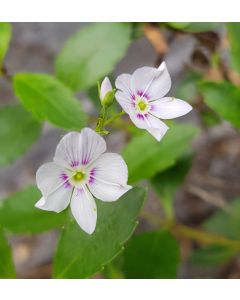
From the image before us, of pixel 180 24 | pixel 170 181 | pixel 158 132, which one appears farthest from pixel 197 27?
pixel 158 132

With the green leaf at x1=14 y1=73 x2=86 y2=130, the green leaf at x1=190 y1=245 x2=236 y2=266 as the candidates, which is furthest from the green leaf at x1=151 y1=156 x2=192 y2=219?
the green leaf at x1=14 y1=73 x2=86 y2=130

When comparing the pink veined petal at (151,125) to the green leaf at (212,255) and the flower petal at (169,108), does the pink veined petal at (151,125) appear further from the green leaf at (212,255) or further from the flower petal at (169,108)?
the green leaf at (212,255)

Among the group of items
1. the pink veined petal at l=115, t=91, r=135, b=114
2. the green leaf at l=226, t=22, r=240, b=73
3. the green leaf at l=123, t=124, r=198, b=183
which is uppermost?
the green leaf at l=226, t=22, r=240, b=73

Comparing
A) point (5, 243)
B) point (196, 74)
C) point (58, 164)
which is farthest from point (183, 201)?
point (58, 164)

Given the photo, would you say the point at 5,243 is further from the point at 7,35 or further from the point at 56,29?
the point at 56,29

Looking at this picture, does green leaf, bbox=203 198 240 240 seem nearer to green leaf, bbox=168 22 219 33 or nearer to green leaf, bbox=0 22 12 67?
green leaf, bbox=168 22 219 33

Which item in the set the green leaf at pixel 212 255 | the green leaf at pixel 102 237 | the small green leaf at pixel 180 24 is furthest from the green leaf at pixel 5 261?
the green leaf at pixel 212 255
